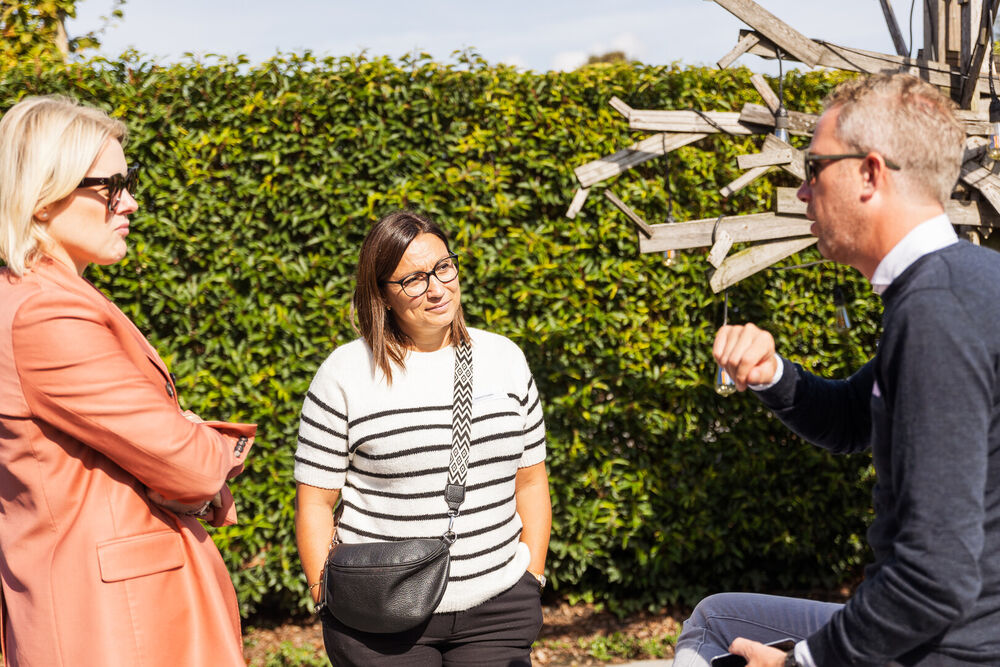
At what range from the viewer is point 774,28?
3186 mm

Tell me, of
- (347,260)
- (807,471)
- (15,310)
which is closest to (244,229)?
(347,260)

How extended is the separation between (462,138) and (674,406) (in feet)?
6.10

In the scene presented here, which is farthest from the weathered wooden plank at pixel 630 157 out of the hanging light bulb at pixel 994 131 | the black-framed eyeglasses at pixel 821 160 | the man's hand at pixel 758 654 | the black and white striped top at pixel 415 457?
the man's hand at pixel 758 654

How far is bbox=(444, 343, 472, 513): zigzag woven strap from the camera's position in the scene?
223cm

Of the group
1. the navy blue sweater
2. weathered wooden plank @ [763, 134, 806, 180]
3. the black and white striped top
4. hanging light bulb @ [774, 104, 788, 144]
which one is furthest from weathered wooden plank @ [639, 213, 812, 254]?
the navy blue sweater

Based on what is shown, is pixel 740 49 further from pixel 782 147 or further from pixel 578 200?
pixel 578 200

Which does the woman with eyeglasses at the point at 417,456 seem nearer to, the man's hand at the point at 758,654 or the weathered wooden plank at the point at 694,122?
the man's hand at the point at 758,654

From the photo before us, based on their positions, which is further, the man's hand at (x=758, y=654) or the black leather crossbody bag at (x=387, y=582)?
the black leather crossbody bag at (x=387, y=582)

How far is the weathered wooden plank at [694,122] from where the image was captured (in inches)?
134

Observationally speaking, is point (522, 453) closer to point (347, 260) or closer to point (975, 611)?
point (975, 611)

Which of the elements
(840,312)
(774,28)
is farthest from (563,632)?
(774,28)

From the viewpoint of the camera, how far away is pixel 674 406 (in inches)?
169

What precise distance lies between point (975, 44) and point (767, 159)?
3.25 ft

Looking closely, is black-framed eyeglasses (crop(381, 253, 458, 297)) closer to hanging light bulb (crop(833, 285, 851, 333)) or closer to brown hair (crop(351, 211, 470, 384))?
brown hair (crop(351, 211, 470, 384))
